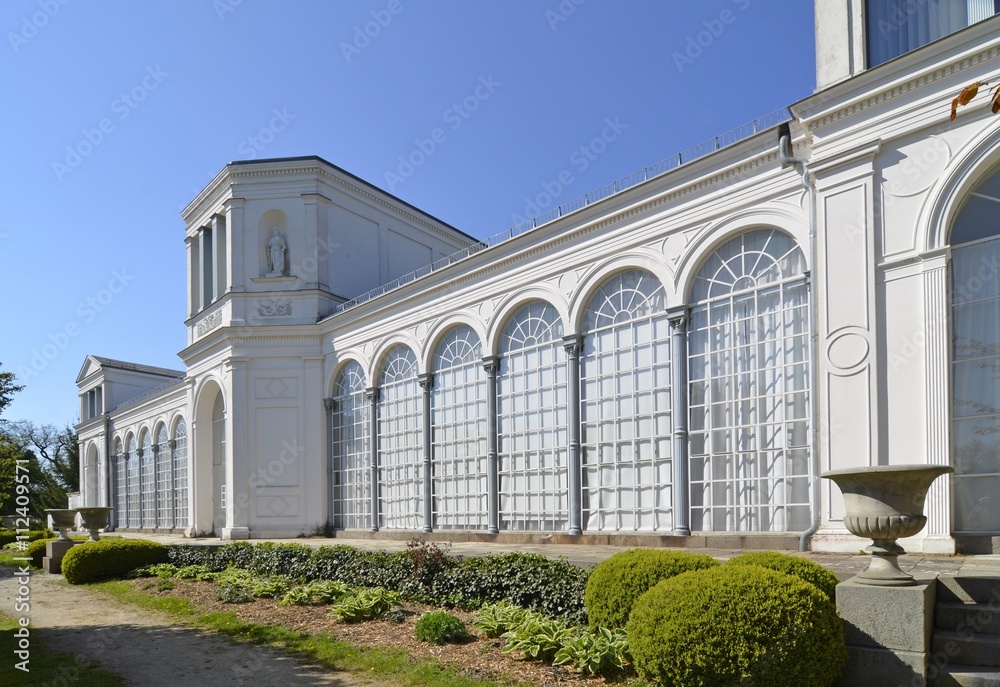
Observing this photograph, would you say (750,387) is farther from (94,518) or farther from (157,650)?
(94,518)

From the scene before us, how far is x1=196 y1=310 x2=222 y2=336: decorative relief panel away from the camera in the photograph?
99.5ft

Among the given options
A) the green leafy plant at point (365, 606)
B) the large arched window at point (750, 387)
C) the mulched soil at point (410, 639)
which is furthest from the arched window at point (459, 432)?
the green leafy plant at point (365, 606)

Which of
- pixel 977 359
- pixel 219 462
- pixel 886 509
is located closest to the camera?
pixel 886 509

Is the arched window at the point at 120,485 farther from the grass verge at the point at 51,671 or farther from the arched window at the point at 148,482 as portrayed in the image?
the grass verge at the point at 51,671

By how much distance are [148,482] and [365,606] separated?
1431 inches

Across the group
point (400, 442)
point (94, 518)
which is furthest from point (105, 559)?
point (400, 442)

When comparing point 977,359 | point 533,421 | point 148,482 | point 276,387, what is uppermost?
point 977,359

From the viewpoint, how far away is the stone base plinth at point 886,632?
6438mm

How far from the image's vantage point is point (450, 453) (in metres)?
22.5

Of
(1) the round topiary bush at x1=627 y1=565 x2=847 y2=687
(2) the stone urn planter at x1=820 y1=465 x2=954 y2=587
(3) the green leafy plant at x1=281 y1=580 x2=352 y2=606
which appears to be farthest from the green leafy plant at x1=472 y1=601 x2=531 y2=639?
(2) the stone urn planter at x1=820 y1=465 x2=954 y2=587

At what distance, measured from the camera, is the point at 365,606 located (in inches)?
433

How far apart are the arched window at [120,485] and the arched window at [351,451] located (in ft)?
81.7

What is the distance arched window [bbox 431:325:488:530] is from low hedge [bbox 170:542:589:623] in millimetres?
6134

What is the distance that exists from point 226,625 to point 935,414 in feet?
36.6
